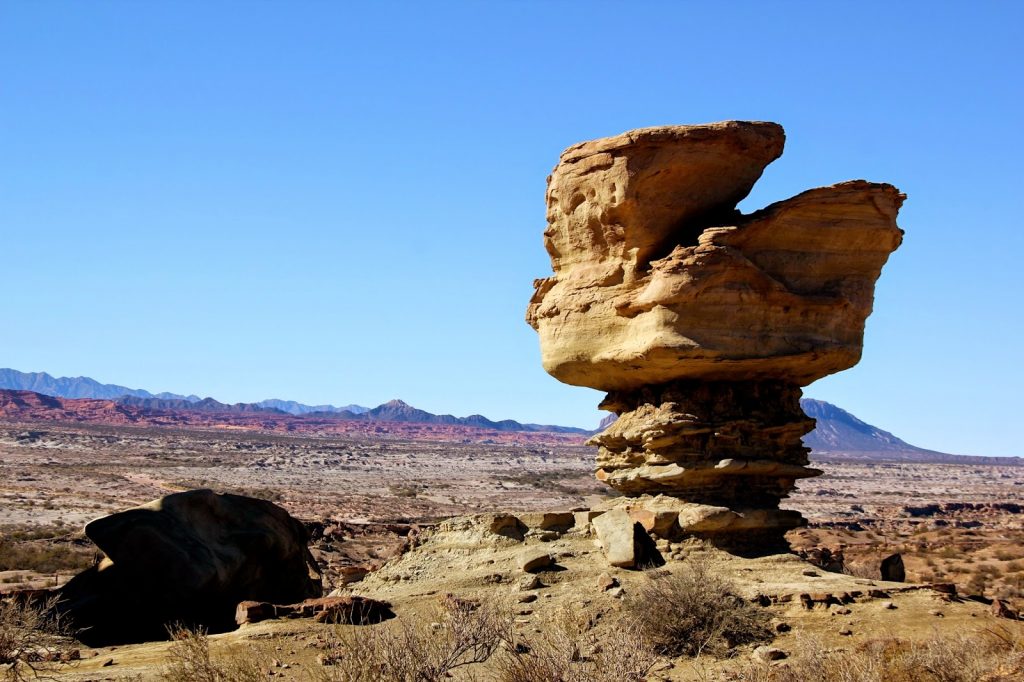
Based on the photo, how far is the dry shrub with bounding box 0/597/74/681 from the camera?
9.69 metres

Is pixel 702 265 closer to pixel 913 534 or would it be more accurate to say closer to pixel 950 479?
pixel 913 534

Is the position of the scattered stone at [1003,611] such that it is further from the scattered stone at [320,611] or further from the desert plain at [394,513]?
the scattered stone at [320,611]

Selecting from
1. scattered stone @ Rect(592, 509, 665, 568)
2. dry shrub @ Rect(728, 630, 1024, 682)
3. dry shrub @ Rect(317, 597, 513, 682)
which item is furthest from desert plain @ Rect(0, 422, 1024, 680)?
dry shrub @ Rect(317, 597, 513, 682)

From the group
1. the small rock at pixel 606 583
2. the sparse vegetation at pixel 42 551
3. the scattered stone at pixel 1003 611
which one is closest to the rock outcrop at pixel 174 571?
the small rock at pixel 606 583

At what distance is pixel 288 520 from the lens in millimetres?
16875

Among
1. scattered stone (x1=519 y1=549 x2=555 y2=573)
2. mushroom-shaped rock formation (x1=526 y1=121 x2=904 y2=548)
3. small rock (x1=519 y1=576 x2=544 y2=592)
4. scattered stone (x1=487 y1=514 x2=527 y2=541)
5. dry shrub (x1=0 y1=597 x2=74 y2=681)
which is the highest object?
mushroom-shaped rock formation (x1=526 y1=121 x2=904 y2=548)

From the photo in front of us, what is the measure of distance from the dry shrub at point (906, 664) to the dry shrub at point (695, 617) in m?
1.08

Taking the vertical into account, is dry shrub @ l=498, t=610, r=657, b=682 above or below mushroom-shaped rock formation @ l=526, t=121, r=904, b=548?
below

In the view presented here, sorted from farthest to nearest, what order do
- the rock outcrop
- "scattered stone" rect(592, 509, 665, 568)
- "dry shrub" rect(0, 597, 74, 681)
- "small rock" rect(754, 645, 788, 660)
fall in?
"scattered stone" rect(592, 509, 665, 568)
the rock outcrop
"small rock" rect(754, 645, 788, 660)
"dry shrub" rect(0, 597, 74, 681)

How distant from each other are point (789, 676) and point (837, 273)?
774 cm

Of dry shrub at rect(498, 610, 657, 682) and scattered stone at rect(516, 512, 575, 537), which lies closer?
dry shrub at rect(498, 610, 657, 682)

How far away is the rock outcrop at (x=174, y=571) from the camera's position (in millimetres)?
13695

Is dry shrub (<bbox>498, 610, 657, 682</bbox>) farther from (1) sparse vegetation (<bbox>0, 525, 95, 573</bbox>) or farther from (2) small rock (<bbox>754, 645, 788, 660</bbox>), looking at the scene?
(1) sparse vegetation (<bbox>0, 525, 95, 573</bbox>)

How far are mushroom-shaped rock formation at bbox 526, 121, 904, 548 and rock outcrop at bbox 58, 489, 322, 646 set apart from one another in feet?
18.3
